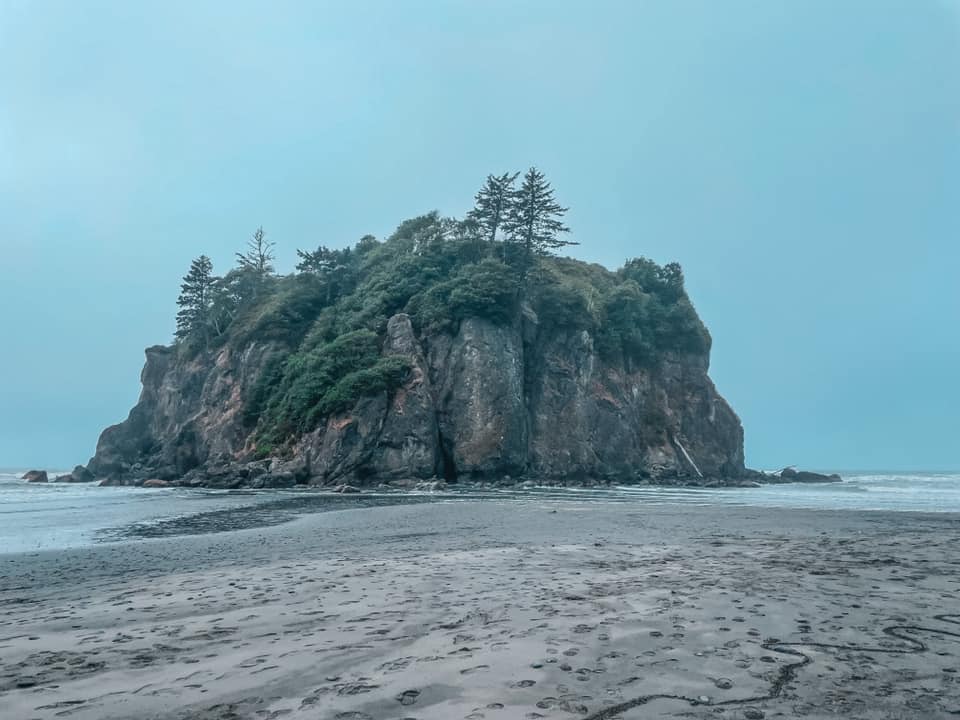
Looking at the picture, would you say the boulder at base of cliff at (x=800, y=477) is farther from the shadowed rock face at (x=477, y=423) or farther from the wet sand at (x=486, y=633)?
the wet sand at (x=486, y=633)

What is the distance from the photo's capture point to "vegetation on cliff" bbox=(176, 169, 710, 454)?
5209cm

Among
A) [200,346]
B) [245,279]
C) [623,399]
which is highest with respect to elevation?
[245,279]

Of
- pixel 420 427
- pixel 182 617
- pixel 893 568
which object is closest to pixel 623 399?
pixel 420 427

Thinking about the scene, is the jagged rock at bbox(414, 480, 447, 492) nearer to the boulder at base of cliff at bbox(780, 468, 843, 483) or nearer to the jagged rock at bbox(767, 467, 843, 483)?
the jagged rock at bbox(767, 467, 843, 483)

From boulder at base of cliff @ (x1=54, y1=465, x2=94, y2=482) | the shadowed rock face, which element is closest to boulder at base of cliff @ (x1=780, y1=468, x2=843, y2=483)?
the shadowed rock face

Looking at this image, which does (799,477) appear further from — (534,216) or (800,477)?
(534,216)

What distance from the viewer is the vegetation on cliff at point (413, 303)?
5209 cm

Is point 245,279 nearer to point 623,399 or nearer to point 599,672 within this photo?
point 623,399

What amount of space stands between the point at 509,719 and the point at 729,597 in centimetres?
407

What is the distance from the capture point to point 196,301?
7362 centimetres

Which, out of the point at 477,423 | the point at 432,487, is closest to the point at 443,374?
the point at 477,423

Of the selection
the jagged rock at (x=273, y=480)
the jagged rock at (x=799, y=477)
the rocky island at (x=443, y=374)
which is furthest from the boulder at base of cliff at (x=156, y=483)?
the jagged rock at (x=799, y=477)

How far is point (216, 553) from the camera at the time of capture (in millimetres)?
11250

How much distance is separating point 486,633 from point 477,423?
4496cm
